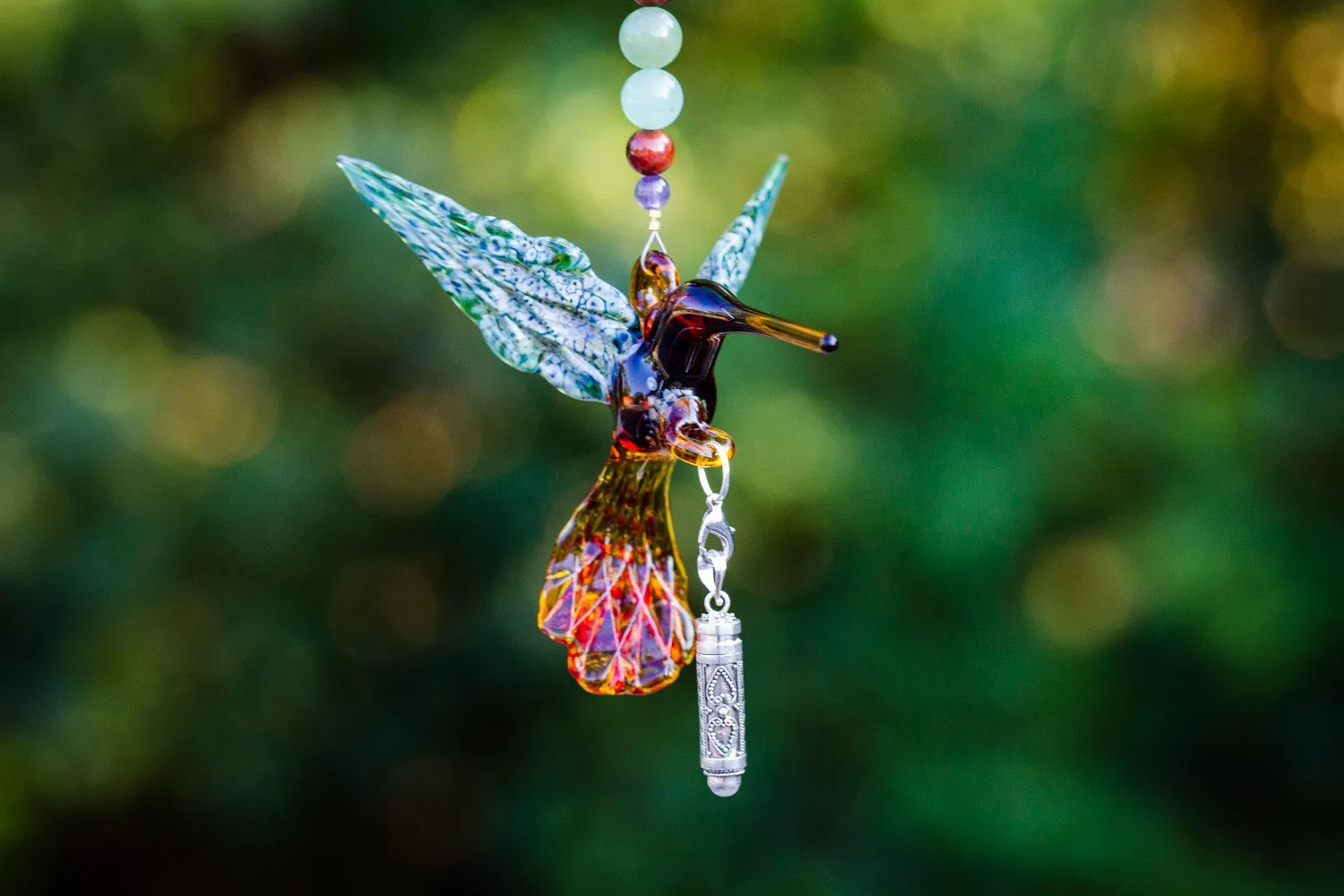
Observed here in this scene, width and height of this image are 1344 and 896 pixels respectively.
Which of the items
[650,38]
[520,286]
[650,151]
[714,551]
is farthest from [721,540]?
[650,38]

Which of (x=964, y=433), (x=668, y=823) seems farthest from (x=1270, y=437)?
(x=668, y=823)

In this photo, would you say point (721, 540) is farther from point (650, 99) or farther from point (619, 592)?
point (650, 99)

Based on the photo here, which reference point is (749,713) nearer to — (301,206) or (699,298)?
(301,206)

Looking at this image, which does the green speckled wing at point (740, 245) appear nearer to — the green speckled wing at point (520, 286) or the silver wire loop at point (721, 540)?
the green speckled wing at point (520, 286)

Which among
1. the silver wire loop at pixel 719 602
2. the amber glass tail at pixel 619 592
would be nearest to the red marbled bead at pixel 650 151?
the amber glass tail at pixel 619 592

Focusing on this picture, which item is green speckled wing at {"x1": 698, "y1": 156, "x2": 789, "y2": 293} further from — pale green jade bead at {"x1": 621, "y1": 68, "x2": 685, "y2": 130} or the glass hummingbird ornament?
pale green jade bead at {"x1": 621, "y1": 68, "x2": 685, "y2": 130}

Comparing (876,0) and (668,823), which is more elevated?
(876,0)

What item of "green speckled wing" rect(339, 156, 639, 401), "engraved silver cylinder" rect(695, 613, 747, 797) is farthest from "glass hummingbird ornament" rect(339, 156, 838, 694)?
"engraved silver cylinder" rect(695, 613, 747, 797)
